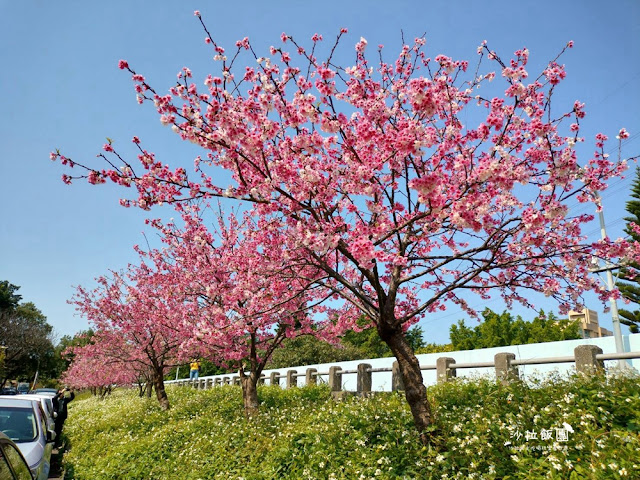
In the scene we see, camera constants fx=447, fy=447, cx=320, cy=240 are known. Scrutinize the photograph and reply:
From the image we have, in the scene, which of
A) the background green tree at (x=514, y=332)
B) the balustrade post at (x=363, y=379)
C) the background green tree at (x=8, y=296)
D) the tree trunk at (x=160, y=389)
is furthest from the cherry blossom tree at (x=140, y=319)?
the background green tree at (x=8, y=296)

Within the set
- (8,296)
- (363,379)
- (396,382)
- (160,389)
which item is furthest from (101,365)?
(8,296)

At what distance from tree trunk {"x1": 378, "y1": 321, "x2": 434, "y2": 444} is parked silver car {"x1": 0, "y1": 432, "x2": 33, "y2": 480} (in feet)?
16.2

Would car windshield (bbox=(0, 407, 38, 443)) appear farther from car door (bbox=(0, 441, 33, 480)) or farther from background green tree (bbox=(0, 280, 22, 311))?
background green tree (bbox=(0, 280, 22, 311))

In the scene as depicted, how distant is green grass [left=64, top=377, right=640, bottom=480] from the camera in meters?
5.02

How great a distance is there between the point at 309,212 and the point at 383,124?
2023 millimetres

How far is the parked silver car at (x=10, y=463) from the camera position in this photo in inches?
152

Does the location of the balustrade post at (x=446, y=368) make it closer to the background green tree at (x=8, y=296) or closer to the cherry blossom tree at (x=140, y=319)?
the cherry blossom tree at (x=140, y=319)

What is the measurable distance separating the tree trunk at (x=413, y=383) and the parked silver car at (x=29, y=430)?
18.2 feet

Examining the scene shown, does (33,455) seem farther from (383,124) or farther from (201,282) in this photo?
(383,124)

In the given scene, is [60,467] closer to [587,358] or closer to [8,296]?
[587,358]

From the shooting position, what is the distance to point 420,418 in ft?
22.4

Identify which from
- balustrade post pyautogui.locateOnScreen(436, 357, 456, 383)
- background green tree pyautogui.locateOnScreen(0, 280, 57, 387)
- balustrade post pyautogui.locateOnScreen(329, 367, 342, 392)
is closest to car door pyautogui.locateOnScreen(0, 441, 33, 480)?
balustrade post pyautogui.locateOnScreen(436, 357, 456, 383)

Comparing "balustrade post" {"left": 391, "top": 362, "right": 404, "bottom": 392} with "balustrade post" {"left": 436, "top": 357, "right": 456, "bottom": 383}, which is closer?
"balustrade post" {"left": 436, "top": 357, "right": 456, "bottom": 383}

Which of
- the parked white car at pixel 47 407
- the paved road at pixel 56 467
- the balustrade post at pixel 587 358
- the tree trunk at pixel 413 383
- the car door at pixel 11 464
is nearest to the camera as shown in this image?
the car door at pixel 11 464
